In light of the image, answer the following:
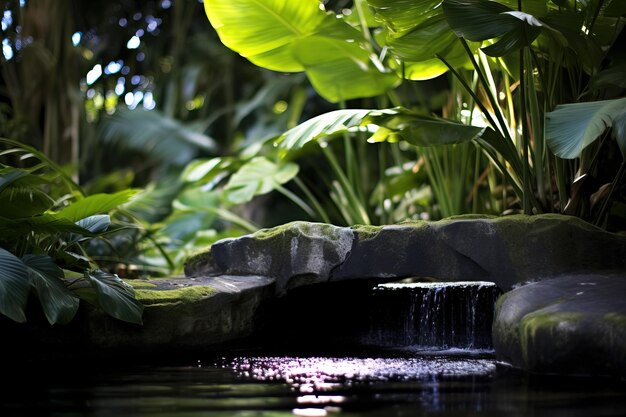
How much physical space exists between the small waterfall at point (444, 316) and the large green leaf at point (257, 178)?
2.64m

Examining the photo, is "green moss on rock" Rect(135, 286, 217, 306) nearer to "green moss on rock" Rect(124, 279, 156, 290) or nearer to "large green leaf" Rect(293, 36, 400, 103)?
"green moss on rock" Rect(124, 279, 156, 290)

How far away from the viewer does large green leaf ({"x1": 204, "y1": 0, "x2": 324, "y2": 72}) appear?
239 inches

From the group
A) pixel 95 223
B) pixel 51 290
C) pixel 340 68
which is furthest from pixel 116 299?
pixel 340 68

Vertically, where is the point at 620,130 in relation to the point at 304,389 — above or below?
above

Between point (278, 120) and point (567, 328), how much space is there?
7172mm

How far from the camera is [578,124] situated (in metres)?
4.34

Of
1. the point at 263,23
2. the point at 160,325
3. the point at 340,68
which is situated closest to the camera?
the point at 160,325

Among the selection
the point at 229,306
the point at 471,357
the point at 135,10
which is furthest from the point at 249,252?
the point at 135,10

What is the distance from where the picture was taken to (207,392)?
3.28 meters

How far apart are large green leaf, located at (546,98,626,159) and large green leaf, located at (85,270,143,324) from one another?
2272 millimetres

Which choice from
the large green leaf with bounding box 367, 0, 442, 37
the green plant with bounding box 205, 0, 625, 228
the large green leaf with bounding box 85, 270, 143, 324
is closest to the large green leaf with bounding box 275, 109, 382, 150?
the green plant with bounding box 205, 0, 625, 228

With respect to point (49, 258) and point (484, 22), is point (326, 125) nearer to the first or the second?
point (484, 22)

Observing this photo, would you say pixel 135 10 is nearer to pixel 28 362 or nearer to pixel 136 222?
pixel 136 222

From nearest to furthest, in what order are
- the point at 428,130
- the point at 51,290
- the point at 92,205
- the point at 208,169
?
the point at 51,290 < the point at 92,205 < the point at 428,130 < the point at 208,169
